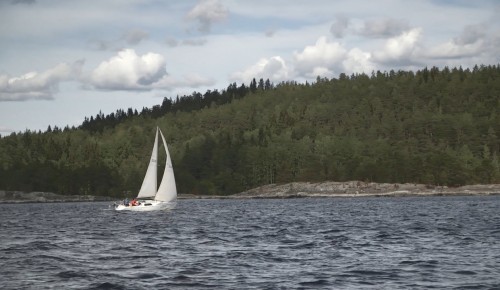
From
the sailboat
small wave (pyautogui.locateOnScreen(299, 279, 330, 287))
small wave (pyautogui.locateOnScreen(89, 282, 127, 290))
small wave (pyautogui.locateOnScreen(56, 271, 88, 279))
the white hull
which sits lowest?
small wave (pyautogui.locateOnScreen(299, 279, 330, 287))

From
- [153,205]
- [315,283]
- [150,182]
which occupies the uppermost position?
[150,182]

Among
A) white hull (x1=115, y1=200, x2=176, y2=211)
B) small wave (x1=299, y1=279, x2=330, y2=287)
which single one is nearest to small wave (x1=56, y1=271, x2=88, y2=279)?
small wave (x1=299, y1=279, x2=330, y2=287)

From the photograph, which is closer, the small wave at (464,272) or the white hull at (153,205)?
the small wave at (464,272)

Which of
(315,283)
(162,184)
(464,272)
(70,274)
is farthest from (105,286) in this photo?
(162,184)

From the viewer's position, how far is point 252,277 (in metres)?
36.7

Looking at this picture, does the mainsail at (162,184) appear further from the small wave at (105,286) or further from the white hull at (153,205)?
the small wave at (105,286)

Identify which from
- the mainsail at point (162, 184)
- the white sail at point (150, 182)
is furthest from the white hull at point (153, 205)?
the white sail at point (150, 182)

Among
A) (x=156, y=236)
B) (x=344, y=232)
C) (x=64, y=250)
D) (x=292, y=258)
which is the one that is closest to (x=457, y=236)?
(x=344, y=232)

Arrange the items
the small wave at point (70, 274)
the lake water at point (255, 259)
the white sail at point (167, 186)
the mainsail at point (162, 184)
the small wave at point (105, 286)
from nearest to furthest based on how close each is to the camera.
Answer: the small wave at point (105, 286)
the lake water at point (255, 259)
the small wave at point (70, 274)
the white sail at point (167, 186)
the mainsail at point (162, 184)

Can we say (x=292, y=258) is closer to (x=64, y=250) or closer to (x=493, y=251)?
(x=493, y=251)

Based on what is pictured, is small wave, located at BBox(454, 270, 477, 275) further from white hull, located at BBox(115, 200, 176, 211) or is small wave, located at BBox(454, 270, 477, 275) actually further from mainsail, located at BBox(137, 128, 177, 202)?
white hull, located at BBox(115, 200, 176, 211)

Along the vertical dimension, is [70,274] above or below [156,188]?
below

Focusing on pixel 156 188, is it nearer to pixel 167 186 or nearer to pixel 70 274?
pixel 167 186

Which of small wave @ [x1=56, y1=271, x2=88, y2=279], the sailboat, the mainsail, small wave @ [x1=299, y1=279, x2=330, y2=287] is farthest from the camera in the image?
the sailboat
